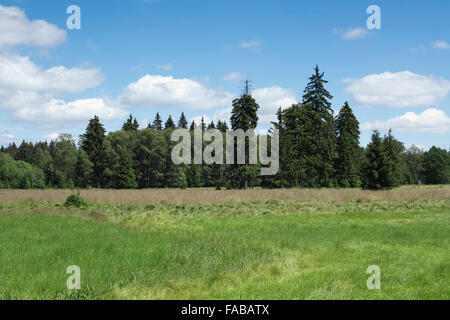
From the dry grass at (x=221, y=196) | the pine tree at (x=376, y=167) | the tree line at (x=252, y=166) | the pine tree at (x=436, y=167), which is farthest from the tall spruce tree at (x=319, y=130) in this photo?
the pine tree at (x=436, y=167)

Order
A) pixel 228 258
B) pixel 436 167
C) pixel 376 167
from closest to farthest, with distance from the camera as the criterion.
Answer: pixel 228 258 → pixel 376 167 → pixel 436 167

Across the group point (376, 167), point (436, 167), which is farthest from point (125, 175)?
point (436, 167)

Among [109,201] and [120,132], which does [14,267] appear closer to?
[109,201]

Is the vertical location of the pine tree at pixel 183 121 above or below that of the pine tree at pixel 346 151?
above

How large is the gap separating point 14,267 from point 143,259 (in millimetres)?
2738

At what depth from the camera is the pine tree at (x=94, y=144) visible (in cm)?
6462

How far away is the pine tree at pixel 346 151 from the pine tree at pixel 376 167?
12523mm

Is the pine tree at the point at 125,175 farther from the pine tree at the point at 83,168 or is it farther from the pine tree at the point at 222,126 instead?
the pine tree at the point at 222,126

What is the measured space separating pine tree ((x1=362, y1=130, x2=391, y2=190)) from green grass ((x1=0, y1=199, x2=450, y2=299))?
25.6 meters

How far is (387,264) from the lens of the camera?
30.0 feet

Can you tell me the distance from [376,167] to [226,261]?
36.4m

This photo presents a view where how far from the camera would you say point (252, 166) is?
45188mm

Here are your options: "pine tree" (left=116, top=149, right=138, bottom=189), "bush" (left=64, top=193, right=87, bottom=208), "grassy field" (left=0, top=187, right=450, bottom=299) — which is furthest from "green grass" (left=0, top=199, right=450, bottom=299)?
"pine tree" (left=116, top=149, right=138, bottom=189)

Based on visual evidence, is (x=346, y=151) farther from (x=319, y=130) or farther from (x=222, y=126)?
(x=222, y=126)
